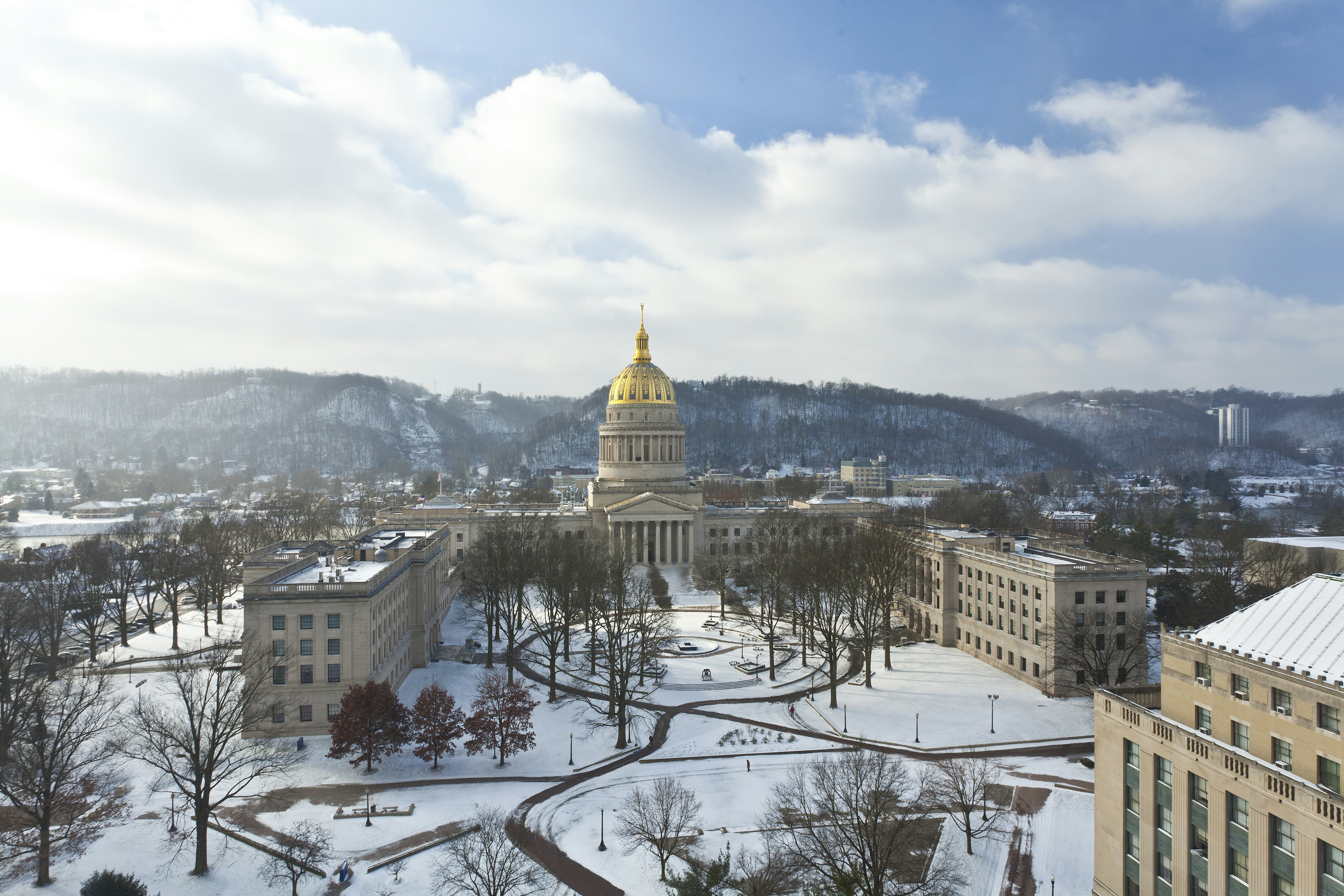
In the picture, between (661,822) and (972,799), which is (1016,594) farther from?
(661,822)

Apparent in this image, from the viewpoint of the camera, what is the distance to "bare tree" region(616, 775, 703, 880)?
98.3 feet

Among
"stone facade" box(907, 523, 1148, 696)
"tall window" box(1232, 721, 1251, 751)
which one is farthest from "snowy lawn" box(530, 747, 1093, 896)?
"stone facade" box(907, 523, 1148, 696)

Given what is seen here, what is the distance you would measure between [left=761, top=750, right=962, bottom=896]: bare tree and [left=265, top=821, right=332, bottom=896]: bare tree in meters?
18.3

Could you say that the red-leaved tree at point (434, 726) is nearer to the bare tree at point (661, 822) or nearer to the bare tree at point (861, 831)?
the bare tree at point (661, 822)

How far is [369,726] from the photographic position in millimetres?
38719

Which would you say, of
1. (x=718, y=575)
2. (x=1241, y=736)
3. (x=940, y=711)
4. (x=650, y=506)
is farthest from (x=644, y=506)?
(x=1241, y=736)

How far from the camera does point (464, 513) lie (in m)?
109

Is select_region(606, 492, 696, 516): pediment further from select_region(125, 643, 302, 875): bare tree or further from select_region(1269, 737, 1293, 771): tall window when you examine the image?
select_region(1269, 737, 1293, 771): tall window

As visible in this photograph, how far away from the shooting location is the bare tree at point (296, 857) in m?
29.0

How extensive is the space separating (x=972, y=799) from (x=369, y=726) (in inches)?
1151

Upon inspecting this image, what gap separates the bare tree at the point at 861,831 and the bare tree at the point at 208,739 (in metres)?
23.2

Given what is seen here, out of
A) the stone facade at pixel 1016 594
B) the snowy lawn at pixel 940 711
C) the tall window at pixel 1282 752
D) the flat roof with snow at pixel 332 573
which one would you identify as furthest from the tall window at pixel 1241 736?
the flat roof with snow at pixel 332 573

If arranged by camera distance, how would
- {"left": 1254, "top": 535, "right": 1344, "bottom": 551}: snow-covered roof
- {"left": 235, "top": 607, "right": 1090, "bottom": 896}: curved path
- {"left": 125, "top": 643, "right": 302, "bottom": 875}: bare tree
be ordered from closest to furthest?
{"left": 235, "top": 607, "right": 1090, "bottom": 896}: curved path, {"left": 125, "top": 643, "right": 302, "bottom": 875}: bare tree, {"left": 1254, "top": 535, "right": 1344, "bottom": 551}: snow-covered roof

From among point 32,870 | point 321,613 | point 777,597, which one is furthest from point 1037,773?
point 32,870
